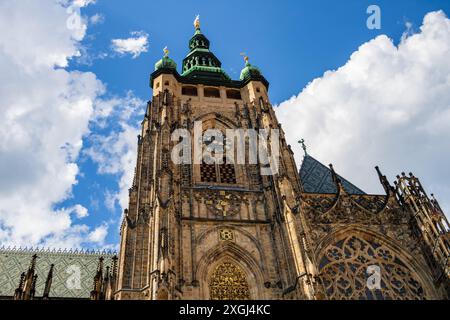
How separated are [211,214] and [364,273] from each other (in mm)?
6888

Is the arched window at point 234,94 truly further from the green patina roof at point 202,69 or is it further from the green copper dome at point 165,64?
the green copper dome at point 165,64

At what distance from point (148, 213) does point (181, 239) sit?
69.8 inches

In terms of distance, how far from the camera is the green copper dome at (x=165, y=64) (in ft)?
93.2

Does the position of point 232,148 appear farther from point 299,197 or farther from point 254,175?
point 299,197

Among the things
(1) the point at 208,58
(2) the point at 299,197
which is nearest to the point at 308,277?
(2) the point at 299,197

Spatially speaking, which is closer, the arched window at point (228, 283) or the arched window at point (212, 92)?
the arched window at point (228, 283)

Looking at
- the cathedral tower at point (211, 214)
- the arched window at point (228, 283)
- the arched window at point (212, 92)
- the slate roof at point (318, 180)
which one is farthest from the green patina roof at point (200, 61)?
the arched window at point (228, 283)

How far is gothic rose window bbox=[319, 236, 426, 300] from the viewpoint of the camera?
17688 millimetres

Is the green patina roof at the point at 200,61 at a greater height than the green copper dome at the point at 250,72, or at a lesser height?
greater

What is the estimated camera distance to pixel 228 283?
17.4 meters

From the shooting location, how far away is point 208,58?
36.3 meters

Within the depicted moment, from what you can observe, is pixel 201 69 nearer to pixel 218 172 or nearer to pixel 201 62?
pixel 201 62

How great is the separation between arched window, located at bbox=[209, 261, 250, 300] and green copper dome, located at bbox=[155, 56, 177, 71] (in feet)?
48.8

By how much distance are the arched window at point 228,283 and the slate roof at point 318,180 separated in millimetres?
7965
